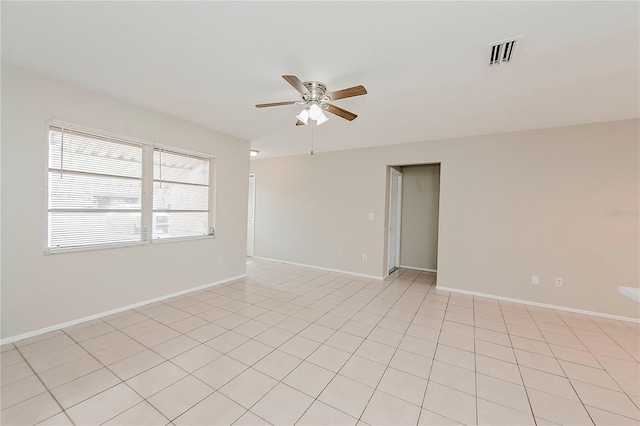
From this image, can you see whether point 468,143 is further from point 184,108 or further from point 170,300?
point 170,300

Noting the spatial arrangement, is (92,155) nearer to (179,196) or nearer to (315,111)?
(179,196)

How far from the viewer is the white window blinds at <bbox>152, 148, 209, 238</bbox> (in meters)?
3.48

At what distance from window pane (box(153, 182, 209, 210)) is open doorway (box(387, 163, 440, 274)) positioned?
11.7ft

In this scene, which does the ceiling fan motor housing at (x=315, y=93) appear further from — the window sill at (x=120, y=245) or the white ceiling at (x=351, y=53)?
the window sill at (x=120, y=245)

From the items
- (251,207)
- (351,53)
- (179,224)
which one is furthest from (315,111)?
(251,207)

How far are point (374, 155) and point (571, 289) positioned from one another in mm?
3549

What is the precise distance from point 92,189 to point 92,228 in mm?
436

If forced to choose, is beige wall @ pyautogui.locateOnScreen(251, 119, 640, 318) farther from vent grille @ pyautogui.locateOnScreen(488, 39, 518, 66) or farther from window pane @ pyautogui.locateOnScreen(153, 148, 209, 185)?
window pane @ pyautogui.locateOnScreen(153, 148, 209, 185)

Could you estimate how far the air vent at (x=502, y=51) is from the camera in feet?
5.93

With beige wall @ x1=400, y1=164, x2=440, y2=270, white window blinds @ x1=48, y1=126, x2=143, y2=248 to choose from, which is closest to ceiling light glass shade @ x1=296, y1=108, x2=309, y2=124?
white window blinds @ x1=48, y1=126, x2=143, y2=248

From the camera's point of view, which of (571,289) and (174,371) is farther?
(571,289)

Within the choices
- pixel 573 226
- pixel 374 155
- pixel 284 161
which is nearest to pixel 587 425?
pixel 573 226

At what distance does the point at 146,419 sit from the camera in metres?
1.57

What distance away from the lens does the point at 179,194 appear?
3.76 meters
